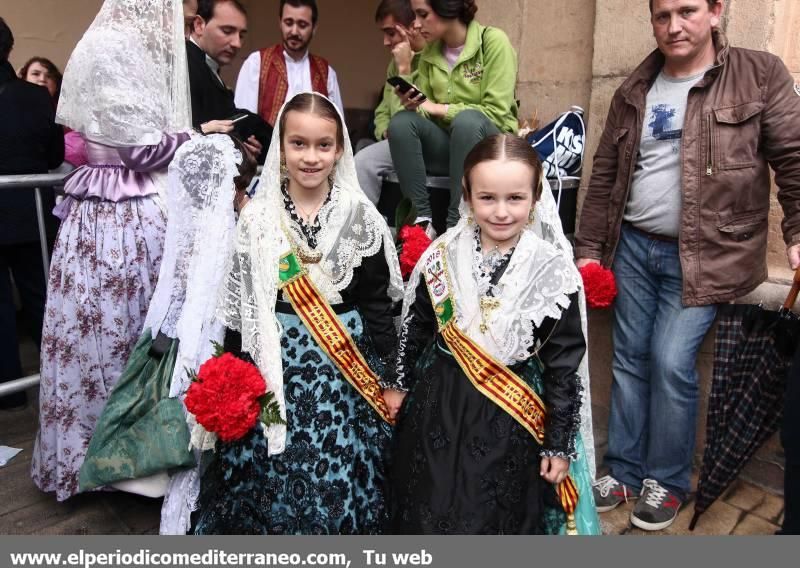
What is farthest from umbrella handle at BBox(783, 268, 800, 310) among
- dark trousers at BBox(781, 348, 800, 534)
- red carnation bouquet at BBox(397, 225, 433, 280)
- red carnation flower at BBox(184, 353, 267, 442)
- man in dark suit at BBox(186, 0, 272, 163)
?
man in dark suit at BBox(186, 0, 272, 163)

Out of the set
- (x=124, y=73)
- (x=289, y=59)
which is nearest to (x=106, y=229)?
(x=124, y=73)

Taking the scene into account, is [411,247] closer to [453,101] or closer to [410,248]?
[410,248]

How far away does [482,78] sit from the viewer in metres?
3.20

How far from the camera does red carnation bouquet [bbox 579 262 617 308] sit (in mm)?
2844

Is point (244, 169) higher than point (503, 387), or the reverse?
point (244, 169)

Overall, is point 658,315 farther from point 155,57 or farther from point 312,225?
point 155,57

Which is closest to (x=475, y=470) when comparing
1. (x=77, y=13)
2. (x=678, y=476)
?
(x=678, y=476)

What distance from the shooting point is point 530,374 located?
2.16 m

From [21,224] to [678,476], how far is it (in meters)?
3.71

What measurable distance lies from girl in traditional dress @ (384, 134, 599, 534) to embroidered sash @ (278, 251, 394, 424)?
0.31 m

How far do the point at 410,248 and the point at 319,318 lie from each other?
0.61 meters

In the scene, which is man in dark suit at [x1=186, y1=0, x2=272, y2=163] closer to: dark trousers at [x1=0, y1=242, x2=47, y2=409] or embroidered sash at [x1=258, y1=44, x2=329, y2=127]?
embroidered sash at [x1=258, y1=44, x2=329, y2=127]

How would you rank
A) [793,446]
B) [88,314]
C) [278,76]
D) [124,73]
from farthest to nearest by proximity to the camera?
[278,76], [88,314], [124,73], [793,446]

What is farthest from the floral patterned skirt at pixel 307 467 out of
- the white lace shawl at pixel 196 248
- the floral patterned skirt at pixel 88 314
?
the floral patterned skirt at pixel 88 314
